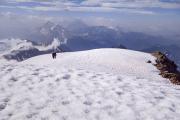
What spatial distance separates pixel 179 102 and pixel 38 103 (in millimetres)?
6522

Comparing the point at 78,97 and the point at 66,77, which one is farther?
the point at 66,77

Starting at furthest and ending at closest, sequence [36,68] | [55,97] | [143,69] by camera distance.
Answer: [143,69]
[36,68]
[55,97]

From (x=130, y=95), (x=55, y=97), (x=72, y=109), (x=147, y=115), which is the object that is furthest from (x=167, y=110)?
(x=55, y=97)

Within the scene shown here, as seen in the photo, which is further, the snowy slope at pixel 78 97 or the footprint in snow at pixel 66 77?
the footprint in snow at pixel 66 77

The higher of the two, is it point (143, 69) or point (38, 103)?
point (38, 103)

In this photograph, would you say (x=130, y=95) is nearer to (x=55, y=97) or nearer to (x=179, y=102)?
(x=179, y=102)

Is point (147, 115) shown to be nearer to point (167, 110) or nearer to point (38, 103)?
point (167, 110)

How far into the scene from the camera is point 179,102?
13938 millimetres

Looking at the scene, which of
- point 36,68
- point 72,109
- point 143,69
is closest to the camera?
point 72,109

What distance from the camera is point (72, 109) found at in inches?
501

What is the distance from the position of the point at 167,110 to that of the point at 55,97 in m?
5.09

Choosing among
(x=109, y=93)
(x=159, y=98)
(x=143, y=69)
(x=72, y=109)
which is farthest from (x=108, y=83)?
(x=143, y=69)

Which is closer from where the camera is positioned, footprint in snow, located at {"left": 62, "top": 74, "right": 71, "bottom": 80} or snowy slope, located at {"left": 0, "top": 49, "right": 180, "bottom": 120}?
snowy slope, located at {"left": 0, "top": 49, "right": 180, "bottom": 120}

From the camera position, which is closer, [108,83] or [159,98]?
[159,98]
